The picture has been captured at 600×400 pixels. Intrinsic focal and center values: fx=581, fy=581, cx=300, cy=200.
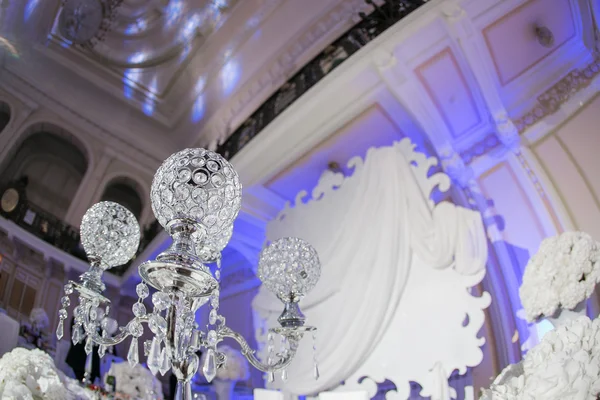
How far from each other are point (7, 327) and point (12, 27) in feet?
7.34

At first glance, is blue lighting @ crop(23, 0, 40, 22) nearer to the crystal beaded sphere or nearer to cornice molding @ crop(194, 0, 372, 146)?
cornice molding @ crop(194, 0, 372, 146)

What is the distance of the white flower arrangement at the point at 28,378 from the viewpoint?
2768 millimetres

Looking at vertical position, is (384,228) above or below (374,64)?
below

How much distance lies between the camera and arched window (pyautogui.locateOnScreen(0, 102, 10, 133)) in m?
4.18

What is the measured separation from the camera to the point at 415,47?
13.1 feet

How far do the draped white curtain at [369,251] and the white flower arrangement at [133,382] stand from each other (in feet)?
3.00

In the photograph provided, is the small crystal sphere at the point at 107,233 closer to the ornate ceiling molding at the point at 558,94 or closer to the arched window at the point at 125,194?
the arched window at the point at 125,194

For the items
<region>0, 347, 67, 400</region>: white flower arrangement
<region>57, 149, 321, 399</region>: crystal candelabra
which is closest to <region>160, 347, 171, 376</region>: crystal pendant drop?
<region>57, 149, 321, 399</region>: crystal candelabra

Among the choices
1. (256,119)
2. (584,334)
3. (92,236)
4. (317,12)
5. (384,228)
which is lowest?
(584,334)

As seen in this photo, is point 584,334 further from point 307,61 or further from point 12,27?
point 12,27

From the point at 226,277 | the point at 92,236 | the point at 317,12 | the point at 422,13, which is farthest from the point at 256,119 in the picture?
the point at 92,236

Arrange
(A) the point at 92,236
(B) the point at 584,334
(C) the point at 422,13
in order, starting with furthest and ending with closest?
(C) the point at 422,13, (B) the point at 584,334, (A) the point at 92,236

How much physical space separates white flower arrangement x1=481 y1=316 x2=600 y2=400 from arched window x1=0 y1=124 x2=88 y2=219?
132 inches

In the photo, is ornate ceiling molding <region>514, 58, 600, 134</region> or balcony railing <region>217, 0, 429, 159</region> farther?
balcony railing <region>217, 0, 429, 159</region>
